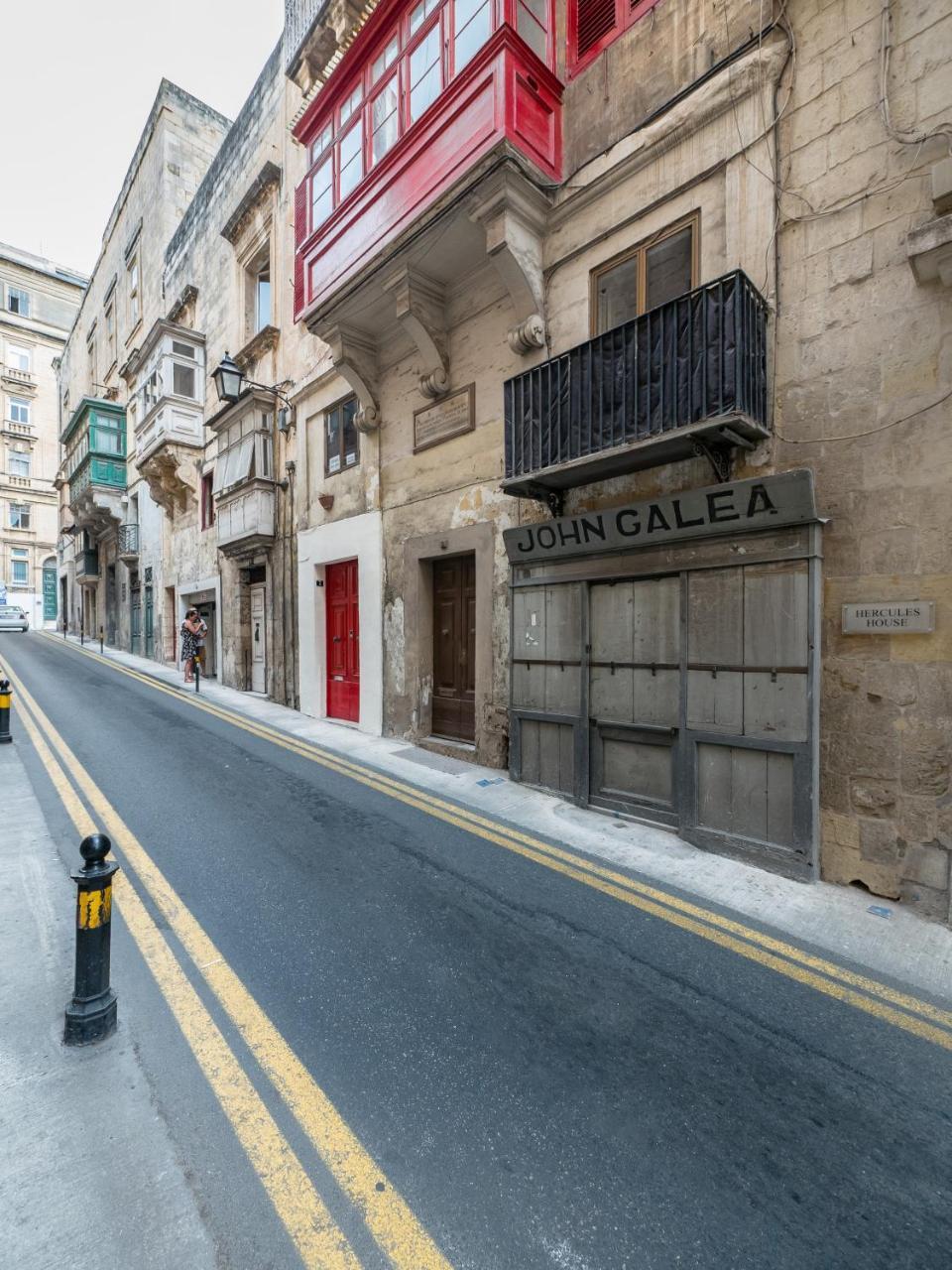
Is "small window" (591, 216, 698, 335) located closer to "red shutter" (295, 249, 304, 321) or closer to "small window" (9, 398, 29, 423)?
"red shutter" (295, 249, 304, 321)

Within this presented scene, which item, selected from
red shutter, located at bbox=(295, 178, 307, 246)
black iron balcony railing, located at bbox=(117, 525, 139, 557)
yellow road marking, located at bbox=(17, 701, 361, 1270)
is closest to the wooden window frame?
red shutter, located at bbox=(295, 178, 307, 246)

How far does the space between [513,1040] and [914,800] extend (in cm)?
335

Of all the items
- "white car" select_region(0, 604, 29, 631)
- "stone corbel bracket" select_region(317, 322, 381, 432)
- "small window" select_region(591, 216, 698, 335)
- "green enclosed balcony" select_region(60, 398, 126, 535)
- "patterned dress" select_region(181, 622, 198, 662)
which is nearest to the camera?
"small window" select_region(591, 216, 698, 335)

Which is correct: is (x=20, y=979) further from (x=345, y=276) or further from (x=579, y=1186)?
(x=345, y=276)

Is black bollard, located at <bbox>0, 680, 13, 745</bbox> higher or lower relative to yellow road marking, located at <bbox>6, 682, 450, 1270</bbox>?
higher

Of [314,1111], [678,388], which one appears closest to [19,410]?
[678,388]

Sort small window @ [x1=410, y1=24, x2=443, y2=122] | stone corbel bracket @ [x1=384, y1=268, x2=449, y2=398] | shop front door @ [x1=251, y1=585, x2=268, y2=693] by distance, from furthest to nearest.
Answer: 1. shop front door @ [x1=251, y1=585, x2=268, y2=693]
2. stone corbel bracket @ [x1=384, y1=268, x2=449, y2=398]
3. small window @ [x1=410, y1=24, x2=443, y2=122]

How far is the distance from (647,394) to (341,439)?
6.86 meters

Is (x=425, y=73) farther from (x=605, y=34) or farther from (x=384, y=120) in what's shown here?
(x=605, y=34)

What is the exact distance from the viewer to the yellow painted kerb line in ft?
9.29

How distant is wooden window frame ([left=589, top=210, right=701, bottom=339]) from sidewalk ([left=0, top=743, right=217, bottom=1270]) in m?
6.35

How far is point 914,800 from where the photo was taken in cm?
385

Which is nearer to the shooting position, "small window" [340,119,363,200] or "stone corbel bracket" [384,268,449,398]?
"stone corbel bracket" [384,268,449,398]

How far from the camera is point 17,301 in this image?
129 ft
